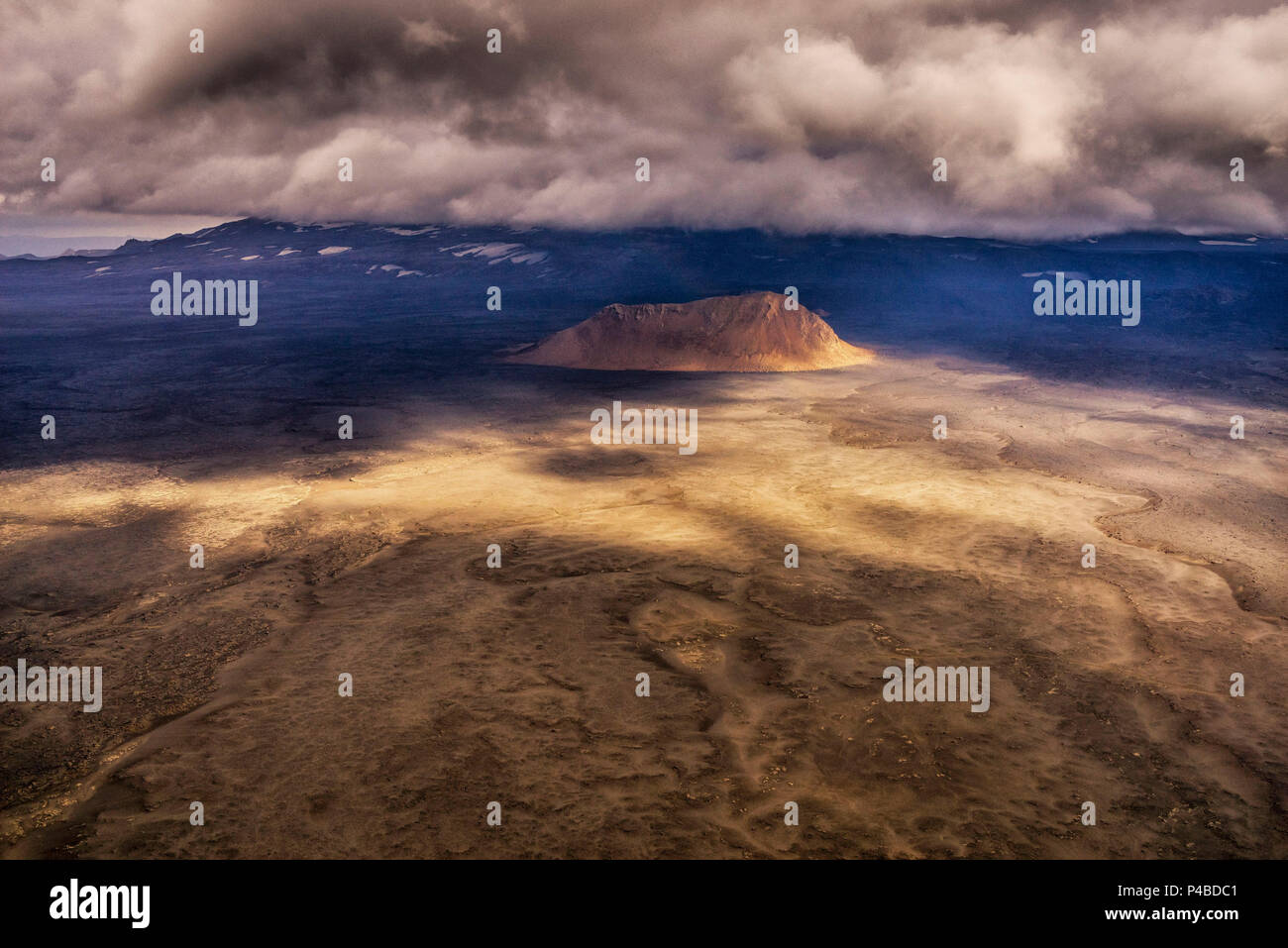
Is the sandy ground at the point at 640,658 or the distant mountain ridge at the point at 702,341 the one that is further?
the distant mountain ridge at the point at 702,341

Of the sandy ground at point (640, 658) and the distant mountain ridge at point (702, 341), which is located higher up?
the distant mountain ridge at point (702, 341)

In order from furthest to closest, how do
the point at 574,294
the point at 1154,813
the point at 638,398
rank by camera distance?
the point at 574,294
the point at 638,398
the point at 1154,813

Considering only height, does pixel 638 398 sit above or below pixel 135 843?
above

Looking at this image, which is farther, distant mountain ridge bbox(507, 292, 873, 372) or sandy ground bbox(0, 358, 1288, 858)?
distant mountain ridge bbox(507, 292, 873, 372)

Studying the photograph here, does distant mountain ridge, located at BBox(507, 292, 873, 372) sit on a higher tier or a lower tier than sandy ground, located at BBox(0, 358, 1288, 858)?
higher

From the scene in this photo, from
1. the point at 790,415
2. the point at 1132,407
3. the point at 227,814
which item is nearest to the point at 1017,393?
the point at 1132,407

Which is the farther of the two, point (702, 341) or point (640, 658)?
point (702, 341)

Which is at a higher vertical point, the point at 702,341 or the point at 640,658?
the point at 702,341
